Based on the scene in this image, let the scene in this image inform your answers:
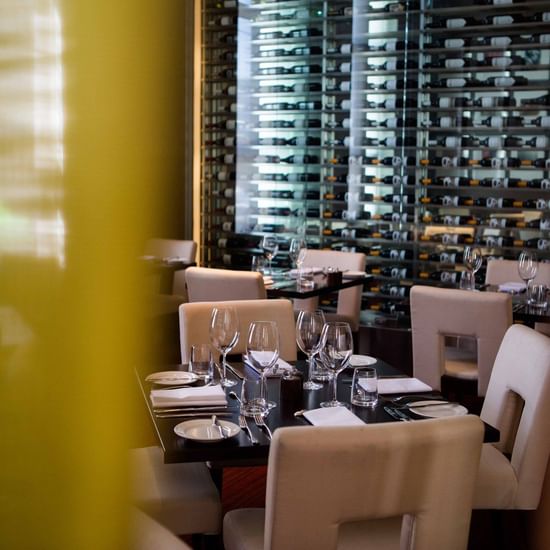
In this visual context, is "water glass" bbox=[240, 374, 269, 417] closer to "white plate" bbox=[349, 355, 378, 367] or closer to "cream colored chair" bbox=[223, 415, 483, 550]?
"white plate" bbox=[349, 355, 378, 367]

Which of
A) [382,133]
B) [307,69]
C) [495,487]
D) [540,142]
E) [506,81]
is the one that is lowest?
[495,487]

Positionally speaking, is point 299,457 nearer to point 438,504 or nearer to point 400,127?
point 438,504

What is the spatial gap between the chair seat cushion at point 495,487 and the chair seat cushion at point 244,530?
65 cm

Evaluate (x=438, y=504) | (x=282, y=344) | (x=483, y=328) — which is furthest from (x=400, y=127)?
(x=438, y=504)

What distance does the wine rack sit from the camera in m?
5.73

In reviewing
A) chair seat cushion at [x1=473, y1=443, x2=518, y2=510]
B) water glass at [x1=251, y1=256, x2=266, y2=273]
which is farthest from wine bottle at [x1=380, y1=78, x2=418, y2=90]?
chair seat cushion at [x1=473, y1=443, x2=518, y2=510]

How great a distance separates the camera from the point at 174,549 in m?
1.11

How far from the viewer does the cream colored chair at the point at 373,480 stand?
1240 millimetres

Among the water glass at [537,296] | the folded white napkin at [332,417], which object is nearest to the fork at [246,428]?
the folded white napkin at [332,417]

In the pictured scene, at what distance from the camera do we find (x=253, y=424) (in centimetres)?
183

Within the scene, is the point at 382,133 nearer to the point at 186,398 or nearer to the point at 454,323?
the point at 454,323

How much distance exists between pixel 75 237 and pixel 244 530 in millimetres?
1656

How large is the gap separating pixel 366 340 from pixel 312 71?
2290 mm

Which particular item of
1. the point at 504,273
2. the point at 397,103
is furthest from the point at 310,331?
the point at 397,103
